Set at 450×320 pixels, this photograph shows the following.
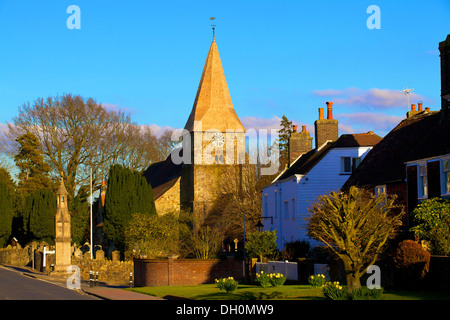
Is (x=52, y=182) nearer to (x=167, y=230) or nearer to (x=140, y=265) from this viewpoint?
(x=167, y=230)

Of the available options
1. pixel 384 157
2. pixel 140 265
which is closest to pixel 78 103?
pixel 140 265

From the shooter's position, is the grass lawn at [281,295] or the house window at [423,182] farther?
the house window at [423,182]

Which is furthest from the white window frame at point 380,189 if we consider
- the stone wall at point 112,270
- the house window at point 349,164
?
the stone wall at point 112,270

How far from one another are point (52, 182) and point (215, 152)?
59.5ft

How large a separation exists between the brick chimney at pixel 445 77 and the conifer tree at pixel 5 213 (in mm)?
49422

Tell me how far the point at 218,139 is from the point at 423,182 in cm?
4556

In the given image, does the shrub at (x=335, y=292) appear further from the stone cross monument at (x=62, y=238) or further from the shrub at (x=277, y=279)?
the stone cross monument at (x=62, y=238)

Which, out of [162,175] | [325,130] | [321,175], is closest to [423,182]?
[321,175]

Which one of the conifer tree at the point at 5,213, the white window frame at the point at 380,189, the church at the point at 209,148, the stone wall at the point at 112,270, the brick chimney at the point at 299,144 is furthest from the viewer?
the church at the point at 209,148

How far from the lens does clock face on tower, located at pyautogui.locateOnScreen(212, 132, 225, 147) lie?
7064cm

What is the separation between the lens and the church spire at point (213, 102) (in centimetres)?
7025

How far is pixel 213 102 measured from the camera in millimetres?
71125

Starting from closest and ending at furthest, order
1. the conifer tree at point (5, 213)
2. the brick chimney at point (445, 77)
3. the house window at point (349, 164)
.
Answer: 1. the brick chimney at point (445, 77)
2. the house window at point (349, 164)
3. the conifer tree at point (5, 213)

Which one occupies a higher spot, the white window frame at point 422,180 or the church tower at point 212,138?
the church tower at point 212,138
